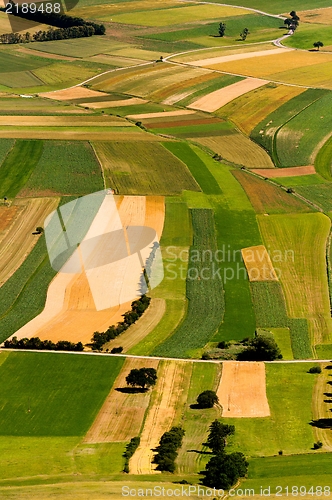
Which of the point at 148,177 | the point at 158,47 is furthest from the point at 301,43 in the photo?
the point at 148,177

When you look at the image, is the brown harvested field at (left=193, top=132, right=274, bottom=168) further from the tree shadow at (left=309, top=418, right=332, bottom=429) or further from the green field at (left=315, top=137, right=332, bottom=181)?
the tree shadow at (left=309, top=418, right=332, bottom=429)

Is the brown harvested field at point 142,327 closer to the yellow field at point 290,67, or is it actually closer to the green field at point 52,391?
the green field at point 52,391

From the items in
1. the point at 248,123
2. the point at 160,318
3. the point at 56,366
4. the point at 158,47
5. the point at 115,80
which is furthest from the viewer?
the point at 158,47

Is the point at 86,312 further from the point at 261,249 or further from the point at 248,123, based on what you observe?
the point at 248,123

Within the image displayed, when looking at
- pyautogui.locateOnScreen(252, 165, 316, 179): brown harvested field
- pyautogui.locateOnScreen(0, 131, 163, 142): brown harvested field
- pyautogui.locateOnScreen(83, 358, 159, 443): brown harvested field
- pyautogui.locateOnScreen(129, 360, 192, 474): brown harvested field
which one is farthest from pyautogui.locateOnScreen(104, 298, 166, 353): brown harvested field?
pyautogui.locateOnScreen(0, 131, 163, 142): brown harvested field

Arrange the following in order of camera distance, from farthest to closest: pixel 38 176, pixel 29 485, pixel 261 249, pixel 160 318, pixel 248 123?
pixel 248 123 < pixel 38 176 < pixel 261 249 < pixel 160 318 < pixel 29 485

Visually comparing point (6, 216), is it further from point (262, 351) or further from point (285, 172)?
point (285, 172)
